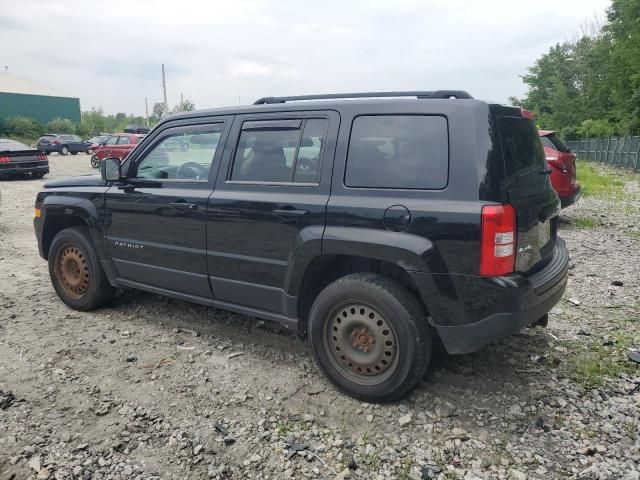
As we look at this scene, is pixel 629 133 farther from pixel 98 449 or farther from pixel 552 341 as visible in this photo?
pixel 98 449

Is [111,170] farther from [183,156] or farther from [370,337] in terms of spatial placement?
[370,337]

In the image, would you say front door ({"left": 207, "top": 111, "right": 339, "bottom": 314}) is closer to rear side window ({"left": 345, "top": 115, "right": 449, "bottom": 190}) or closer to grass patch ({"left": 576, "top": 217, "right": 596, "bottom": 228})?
rear side window ({"left": 345, "top": 115, "right": 449, "bottom": 190})

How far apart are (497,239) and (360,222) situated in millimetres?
815

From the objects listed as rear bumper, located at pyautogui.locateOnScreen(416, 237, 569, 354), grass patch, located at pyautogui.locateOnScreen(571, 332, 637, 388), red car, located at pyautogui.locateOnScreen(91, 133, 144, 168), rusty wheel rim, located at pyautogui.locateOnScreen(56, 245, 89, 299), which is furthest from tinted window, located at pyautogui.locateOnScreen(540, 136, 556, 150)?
red car, located at pyautogui.locateOnScreen(91, 133, 144, 168)

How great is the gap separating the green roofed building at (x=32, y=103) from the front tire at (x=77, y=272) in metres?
53.6

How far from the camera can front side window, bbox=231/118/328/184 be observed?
344 centimetres

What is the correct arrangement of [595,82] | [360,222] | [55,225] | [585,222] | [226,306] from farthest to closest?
[595,82]
[585,222]
[55,225]
[226,306]
[360,222]

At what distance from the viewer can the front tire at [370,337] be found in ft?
10.1

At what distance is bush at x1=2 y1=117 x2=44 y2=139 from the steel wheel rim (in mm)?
51471

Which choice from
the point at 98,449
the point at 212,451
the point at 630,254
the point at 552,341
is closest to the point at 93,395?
the point at 98,449

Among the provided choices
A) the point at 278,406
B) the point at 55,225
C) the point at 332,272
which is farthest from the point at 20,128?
the point at 278,406

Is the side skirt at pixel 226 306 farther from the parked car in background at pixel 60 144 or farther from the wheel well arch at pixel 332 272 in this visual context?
the parked car in background at pixel 60 144

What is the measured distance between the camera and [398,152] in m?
3.13

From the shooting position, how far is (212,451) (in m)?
2.85
